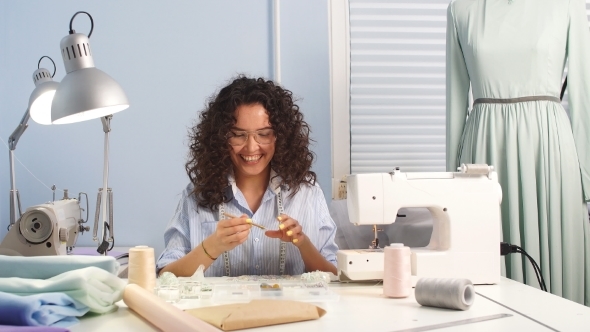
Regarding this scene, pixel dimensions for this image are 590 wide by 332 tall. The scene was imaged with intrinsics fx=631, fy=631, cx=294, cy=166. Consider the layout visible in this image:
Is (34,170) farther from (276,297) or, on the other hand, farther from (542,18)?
(542,18)

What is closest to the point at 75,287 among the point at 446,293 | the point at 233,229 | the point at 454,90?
the point at 233,229

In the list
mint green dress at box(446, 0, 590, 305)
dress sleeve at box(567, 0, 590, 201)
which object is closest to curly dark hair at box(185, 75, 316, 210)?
mint green dress at box(446, 0, 590, 305)

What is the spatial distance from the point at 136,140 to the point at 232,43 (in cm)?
63

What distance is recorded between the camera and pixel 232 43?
2.91 meters

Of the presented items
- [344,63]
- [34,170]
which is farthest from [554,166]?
[34,170]

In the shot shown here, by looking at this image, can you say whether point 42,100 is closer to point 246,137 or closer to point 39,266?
point 246,137

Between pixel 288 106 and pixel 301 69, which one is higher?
pixel 301 69

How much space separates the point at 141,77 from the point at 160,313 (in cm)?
192

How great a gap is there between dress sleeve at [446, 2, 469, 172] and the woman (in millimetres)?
716

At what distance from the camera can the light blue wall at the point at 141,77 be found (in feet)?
9.20

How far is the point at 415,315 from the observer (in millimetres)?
1251

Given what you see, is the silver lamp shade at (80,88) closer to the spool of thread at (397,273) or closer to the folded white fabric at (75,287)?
the folded white fabric at (75,287)

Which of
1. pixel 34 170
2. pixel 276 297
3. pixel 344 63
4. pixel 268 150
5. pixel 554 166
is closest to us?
pixel 276 297

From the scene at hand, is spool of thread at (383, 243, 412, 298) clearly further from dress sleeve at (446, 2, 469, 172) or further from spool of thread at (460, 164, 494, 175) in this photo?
dress sleeve at (446, 2, 469, 172)
